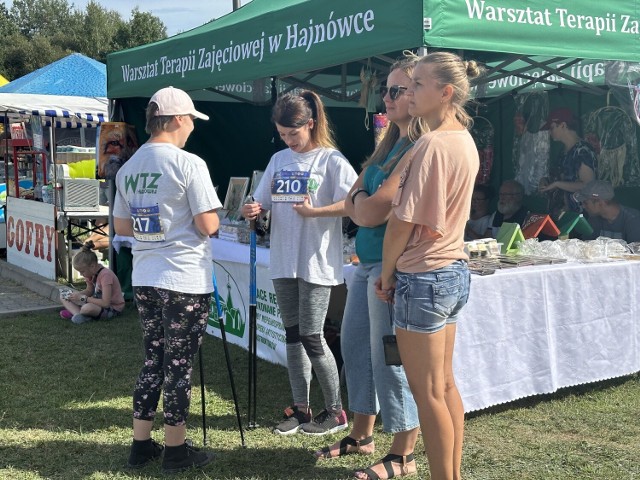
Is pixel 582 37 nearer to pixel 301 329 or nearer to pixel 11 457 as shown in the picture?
pixel 301 329

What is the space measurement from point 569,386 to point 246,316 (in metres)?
2.26

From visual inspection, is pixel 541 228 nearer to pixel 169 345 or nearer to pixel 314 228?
pixel 314 228

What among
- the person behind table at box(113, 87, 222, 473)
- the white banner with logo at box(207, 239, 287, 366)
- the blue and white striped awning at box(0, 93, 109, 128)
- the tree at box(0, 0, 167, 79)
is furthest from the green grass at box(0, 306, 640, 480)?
the tree at box(0, 0, 167, 79)

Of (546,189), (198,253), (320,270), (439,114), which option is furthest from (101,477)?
(546,189)

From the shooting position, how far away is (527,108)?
7.27 m

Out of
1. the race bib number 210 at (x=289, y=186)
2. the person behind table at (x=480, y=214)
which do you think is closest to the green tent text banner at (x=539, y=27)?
the race bib number 210 at (x=289, y=186)

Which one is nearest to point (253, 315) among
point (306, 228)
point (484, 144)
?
point (306, 228)

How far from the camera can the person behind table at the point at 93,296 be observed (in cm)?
669

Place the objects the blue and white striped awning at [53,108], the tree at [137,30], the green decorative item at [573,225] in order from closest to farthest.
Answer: the green decorative item at [573,225] → the blue and white striped awning at [53,108] → the tree at [137,30]

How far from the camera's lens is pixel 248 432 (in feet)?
12.8

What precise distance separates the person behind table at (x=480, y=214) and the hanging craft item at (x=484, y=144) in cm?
53

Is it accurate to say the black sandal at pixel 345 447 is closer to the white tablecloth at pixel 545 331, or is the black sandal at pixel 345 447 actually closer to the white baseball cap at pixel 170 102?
the white tablecloth at pixel 545 331

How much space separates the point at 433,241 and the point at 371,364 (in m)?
0.98

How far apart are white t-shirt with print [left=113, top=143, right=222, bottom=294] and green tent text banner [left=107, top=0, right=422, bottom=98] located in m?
1.28
